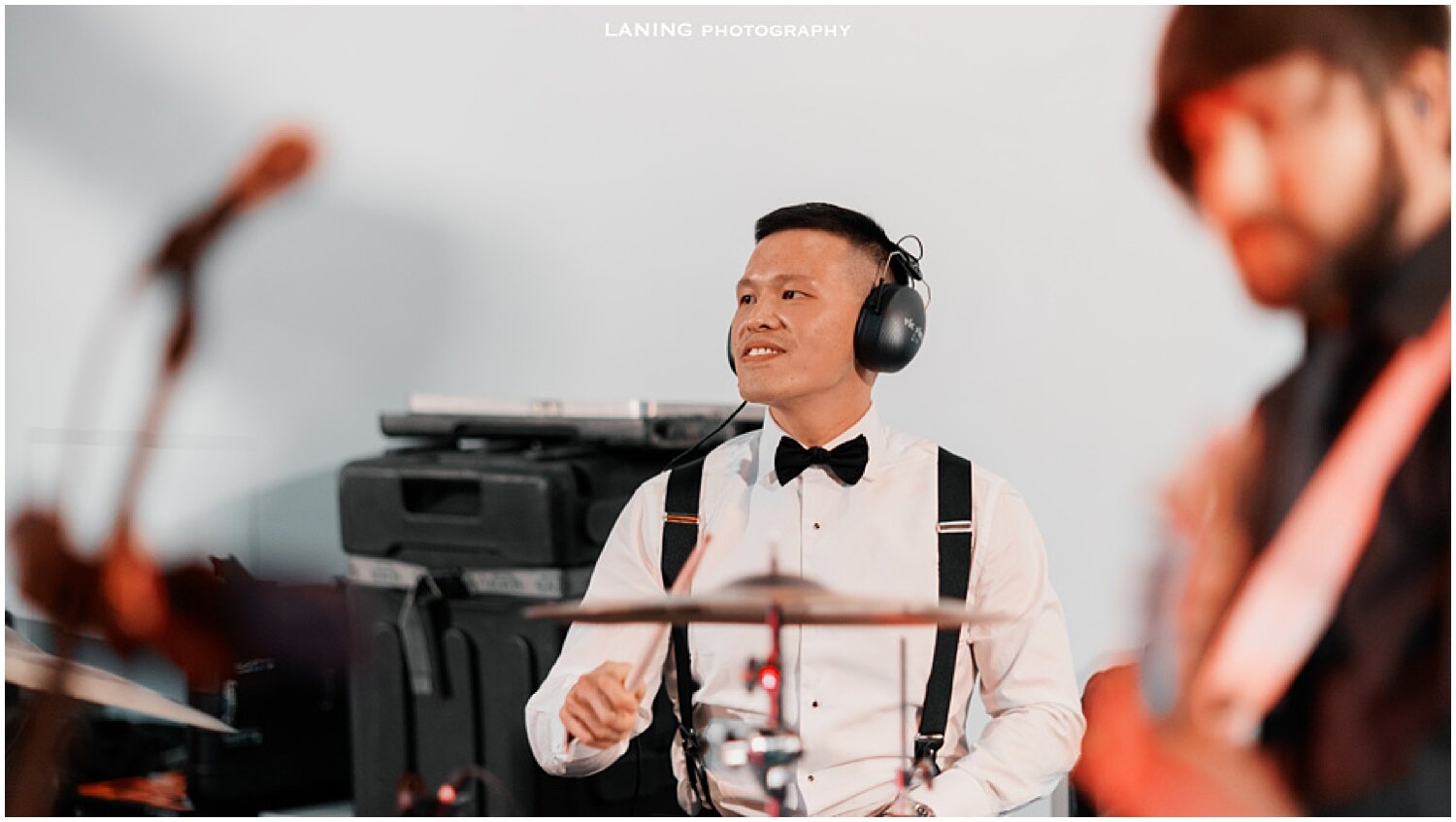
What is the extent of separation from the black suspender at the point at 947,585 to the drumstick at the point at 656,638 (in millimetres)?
373

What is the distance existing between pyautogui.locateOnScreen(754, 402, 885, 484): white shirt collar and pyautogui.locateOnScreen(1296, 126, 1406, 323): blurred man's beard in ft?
2.68

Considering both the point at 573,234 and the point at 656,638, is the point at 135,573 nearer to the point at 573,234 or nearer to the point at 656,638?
the point at 573,234

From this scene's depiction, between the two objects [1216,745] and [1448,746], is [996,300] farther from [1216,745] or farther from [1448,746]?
[1448,746]

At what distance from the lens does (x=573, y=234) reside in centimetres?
285

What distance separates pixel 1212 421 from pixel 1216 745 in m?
0.56

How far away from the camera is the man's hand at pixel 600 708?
6.95 ft

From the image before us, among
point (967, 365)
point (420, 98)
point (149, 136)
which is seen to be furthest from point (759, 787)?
point (149, 136)

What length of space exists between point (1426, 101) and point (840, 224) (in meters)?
1.11

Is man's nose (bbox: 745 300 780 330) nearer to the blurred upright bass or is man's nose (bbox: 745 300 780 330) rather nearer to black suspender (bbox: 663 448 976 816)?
black suspender (bbox: 663 448 976 816)

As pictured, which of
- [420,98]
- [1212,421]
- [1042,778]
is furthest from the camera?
[420,98]

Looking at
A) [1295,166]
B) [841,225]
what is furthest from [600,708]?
[1295,166]

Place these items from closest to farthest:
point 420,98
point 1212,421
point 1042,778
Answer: point 1042,778
point 1212,421
point 420,98

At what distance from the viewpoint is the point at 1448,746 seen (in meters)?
2.63

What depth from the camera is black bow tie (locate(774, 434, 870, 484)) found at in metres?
2.40
